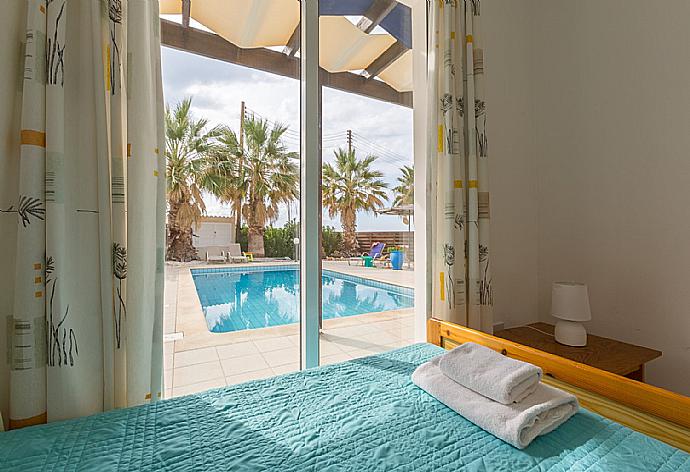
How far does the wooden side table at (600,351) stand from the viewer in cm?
167

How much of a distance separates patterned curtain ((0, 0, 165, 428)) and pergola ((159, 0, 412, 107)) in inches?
13.6

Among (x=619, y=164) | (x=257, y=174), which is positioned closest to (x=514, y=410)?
(x=257, y=174)

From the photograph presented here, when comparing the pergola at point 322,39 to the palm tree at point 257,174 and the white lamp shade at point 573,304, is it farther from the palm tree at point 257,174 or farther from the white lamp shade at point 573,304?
the white lamp shade at point 573,304

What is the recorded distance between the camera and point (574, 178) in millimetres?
2207

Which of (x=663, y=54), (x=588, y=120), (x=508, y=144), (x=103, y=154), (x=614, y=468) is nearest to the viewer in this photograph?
→ (x=614, y=468)

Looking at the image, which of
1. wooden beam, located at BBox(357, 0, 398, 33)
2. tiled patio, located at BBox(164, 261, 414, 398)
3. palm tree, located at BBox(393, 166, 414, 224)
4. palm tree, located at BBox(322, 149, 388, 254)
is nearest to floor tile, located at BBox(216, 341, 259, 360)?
tiled patio, located at BBox(164, 261, 414, 398)

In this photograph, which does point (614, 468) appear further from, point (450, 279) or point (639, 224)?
point (639, 224)

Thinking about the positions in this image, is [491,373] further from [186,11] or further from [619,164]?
[186,11]

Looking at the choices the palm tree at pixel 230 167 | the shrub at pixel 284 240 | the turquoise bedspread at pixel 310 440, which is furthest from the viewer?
the shrub at pixel 284 240

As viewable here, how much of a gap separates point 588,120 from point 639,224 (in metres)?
0.64

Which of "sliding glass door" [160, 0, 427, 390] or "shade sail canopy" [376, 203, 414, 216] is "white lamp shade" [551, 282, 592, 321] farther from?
"shade sail canopy" [376, 203, 414, 216]

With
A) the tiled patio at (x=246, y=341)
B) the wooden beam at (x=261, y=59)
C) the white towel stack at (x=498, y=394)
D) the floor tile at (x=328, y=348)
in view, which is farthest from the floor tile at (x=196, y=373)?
the wooden beam at (x=261, y=59)

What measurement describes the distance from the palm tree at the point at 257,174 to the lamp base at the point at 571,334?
1508 mm

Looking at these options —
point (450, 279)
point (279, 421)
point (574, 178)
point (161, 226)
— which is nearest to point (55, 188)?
point (161, 226)
